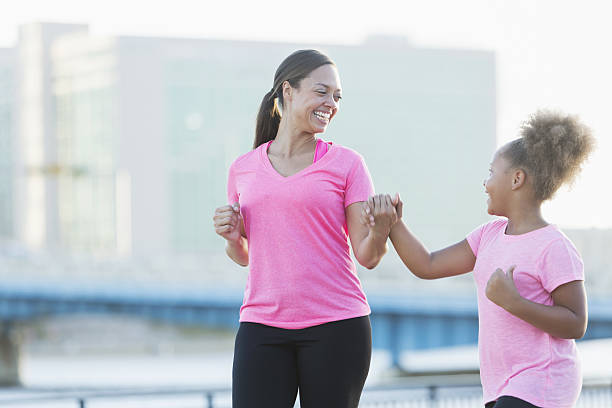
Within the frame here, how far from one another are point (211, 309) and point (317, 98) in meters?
17.9

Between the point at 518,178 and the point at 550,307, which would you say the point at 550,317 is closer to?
the point at 550,307

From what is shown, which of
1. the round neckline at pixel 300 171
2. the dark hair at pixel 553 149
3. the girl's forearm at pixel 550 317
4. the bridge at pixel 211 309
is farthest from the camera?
the bridge at pixel 211 309

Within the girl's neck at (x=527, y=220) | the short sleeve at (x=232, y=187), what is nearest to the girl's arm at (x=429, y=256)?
the girl's neck at (x=527, y=220)

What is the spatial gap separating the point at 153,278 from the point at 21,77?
63.8 meters

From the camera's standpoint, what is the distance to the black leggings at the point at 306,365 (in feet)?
9.71

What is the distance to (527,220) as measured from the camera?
2824 mm

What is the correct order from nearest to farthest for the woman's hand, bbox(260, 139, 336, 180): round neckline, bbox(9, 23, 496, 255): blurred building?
the woman's hand, bbox(260, 139, 336, 180): round neckline, bbox(9, 23, 496, 255): blurred building

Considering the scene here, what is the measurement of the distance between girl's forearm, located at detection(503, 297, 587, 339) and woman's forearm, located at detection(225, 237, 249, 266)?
979 millimetres

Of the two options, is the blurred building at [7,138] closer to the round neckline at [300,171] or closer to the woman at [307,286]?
the round neckline at [300,171]

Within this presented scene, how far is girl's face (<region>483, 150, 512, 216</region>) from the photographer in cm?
284

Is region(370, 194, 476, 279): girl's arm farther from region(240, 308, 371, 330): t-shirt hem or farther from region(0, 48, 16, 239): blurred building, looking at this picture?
region(0, 48, 16, 239): blurred building

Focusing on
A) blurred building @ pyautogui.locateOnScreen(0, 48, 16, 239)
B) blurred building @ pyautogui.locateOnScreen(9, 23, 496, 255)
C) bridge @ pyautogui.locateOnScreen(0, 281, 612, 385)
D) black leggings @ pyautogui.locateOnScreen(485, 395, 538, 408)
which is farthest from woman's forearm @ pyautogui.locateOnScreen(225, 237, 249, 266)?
blurred building @ pyautogui.locateOnScreen(0, 48, 16, 239)

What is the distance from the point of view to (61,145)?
265 ft

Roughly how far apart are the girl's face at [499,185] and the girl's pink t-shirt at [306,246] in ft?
1.25
